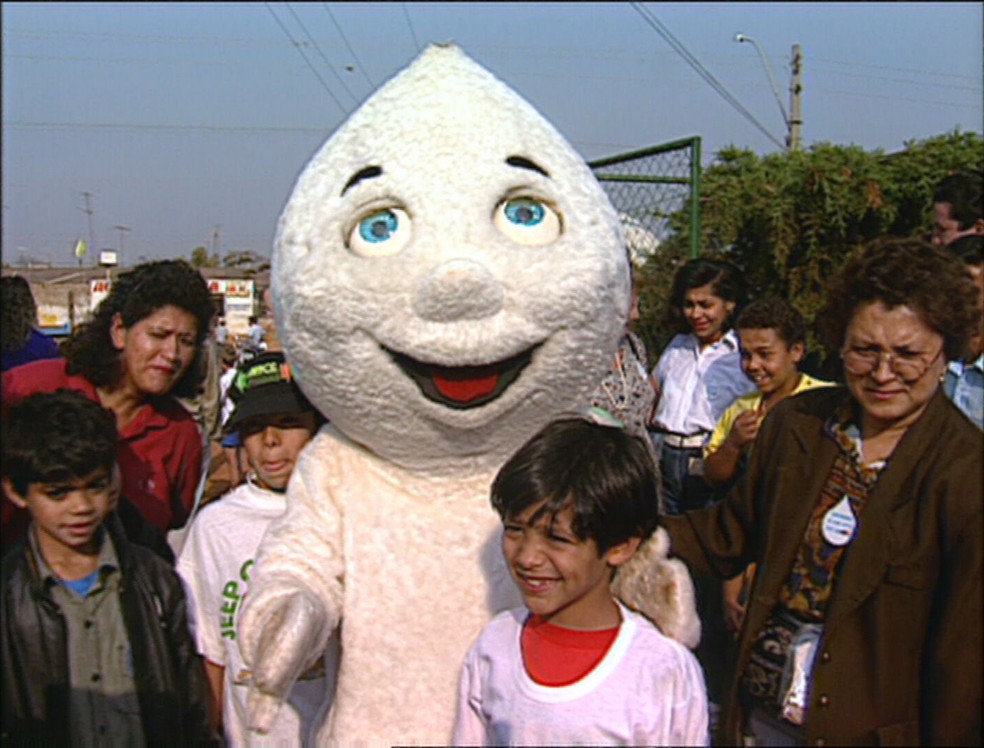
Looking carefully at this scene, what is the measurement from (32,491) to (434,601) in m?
0.87

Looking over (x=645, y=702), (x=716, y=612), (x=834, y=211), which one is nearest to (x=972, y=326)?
(x=645, y=702)

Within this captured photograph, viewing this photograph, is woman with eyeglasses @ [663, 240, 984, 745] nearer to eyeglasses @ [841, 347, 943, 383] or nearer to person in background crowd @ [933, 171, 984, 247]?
eyeglasses @ [841, 347, 943, 383]

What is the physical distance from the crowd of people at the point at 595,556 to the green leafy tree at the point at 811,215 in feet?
11.8

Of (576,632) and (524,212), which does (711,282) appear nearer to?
(524,212)

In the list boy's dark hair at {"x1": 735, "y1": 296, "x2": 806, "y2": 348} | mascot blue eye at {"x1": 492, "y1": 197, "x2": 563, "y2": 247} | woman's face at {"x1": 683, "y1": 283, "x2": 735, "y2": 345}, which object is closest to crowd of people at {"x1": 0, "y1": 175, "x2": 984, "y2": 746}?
mascot blue eye at {"x1": 492, "y1": 197, "x2": 563, "y2": 247}

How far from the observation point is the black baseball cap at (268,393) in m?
2.79

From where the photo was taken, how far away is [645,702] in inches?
72.7

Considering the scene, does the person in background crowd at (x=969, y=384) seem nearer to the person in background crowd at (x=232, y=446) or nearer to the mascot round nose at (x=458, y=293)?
the mascot round nose at (x=458, y=293)

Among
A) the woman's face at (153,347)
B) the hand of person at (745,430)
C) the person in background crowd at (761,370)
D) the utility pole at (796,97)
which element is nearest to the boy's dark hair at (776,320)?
the person in background crowd at (761,370)

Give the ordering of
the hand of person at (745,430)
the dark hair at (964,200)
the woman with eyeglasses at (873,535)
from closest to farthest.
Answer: the woman with eyeglasses at (873,535)
the hand of person at (745,430)
the dark hair at (964,200)

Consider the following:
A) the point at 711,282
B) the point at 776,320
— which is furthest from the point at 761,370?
the point at 711,282

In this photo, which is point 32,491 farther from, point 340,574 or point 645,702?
point 645,702

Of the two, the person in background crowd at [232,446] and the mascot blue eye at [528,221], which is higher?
the mascot blue eye at [528,221]

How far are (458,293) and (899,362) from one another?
88 cm
